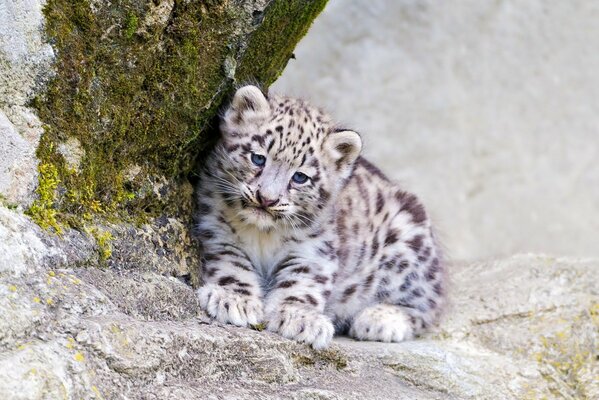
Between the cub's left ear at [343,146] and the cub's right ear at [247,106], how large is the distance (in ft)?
1.50

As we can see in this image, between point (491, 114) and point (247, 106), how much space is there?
23.3 ft

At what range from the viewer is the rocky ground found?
13.1 feet

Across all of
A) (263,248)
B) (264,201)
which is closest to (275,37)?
(264,201)

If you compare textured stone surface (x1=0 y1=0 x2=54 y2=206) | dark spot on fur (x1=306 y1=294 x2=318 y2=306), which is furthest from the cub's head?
textured stone surface (x1=0 y1=0 x2=54 y2=206)

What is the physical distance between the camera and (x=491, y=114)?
12672mm

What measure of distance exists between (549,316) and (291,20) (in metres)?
2.82

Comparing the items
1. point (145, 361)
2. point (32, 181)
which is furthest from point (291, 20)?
point (145, 361)

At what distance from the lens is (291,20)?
19.9 feet

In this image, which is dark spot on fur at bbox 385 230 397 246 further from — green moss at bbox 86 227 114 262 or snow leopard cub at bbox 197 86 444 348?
green moss at bbox 86 227 114 262

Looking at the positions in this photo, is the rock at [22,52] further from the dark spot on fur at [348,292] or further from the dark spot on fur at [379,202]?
the dark spot on fur at [379,202]

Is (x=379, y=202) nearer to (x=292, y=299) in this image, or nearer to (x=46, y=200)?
(x=292, y=299)

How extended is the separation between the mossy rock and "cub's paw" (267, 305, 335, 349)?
2.75 ft

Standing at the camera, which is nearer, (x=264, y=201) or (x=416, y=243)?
Result: (x=264, y=201)

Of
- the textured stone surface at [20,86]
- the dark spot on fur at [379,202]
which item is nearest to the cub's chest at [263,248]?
the dark spot on fur at [379,202]
